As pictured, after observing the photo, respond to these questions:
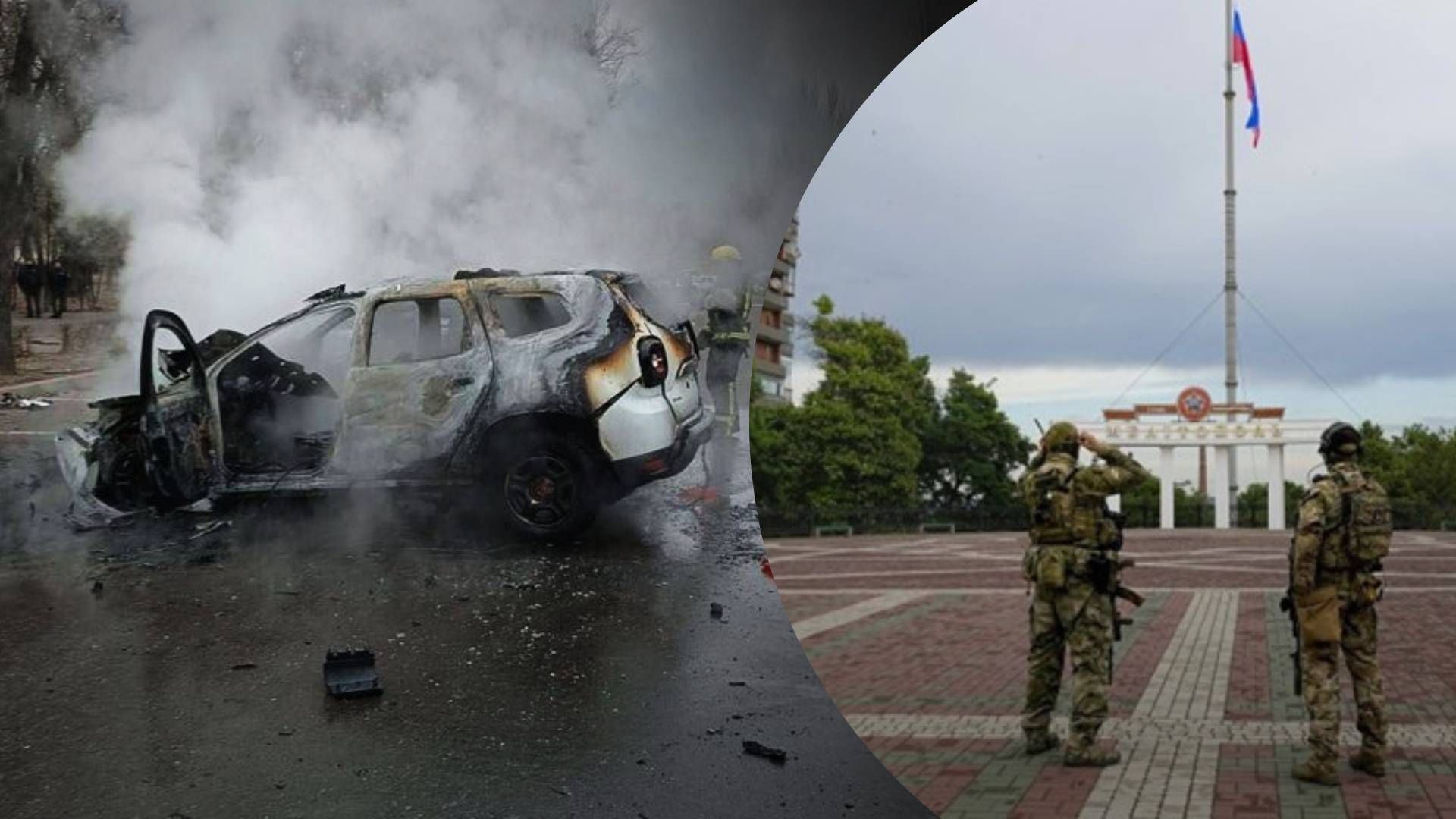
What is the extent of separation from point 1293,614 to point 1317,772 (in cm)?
32

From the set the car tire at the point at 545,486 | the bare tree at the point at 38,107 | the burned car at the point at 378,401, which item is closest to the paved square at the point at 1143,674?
the car tire at the point at 545,486

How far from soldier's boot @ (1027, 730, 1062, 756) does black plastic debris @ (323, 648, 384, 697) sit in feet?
4.75

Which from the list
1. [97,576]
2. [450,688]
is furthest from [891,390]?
[97,576]

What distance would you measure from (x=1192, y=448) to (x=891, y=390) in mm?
730

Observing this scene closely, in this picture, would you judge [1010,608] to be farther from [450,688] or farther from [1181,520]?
[450,688]

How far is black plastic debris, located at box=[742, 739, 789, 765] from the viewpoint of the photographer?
2.98 metres

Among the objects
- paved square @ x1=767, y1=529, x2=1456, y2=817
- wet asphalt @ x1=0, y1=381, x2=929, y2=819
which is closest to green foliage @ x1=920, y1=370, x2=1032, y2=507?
paved square @ x1=767, y1=529, x2=1456, y2=817

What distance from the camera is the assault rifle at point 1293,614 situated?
2.79 metres

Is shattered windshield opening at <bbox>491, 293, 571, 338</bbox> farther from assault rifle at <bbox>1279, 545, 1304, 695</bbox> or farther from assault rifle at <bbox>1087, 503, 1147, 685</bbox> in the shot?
assault rifle at <bbox>1279, 545, 1304, 695</bbox>

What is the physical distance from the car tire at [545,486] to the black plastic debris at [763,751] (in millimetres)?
598

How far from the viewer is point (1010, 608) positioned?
316 cm

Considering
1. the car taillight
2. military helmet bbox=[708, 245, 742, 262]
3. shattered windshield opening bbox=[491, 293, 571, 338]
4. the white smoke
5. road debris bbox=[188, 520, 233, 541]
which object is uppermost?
the white smoke

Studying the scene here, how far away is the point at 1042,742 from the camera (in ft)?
10.1

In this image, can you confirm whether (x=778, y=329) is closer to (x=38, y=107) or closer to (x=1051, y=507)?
(x=1051, y=507)
